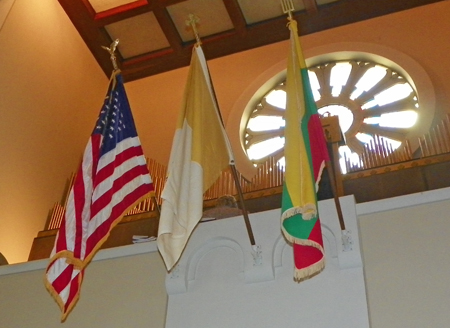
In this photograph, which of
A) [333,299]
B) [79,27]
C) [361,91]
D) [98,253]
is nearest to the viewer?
[333,299]

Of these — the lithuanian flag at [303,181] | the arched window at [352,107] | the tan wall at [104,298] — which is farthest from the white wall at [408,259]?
the arched window at [352,107]

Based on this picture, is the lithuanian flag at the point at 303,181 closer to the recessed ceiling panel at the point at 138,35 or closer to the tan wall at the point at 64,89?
the tan wall at the point at 64,89

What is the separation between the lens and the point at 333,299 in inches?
191

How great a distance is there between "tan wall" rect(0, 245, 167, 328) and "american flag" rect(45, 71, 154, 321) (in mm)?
313

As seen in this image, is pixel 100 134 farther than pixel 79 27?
No

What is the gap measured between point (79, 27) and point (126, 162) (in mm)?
4622

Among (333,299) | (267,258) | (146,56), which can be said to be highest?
(146,56)

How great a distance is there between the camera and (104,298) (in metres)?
5.65

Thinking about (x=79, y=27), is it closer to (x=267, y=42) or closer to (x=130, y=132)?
(x=267, y=42)

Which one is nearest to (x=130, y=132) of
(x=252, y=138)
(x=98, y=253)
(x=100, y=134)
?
(x=100, y=134)

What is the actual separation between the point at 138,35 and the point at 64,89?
4.83 ft

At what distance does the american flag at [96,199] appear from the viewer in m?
5.13

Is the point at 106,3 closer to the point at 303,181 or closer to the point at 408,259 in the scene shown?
the point at 303,181

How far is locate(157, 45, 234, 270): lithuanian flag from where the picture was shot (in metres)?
4.76
